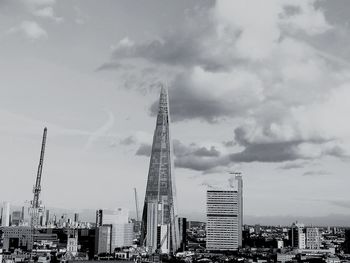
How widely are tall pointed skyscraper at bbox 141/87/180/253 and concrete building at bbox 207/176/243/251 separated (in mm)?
10296

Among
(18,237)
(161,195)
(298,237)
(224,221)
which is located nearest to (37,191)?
(18,237)

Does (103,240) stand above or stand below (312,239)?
below

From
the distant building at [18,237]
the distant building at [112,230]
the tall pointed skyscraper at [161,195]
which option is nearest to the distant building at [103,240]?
the distant building at [112,230]

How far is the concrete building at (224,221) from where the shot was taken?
79.3 m

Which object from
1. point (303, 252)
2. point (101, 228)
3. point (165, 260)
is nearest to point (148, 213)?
point (101, 228)

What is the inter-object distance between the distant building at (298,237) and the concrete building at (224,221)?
7.93m

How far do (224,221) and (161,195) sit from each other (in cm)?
1405

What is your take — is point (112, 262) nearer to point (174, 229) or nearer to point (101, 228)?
point (101, 228)

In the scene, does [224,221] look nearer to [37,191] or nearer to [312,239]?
[312,239]

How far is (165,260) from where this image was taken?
186 ft

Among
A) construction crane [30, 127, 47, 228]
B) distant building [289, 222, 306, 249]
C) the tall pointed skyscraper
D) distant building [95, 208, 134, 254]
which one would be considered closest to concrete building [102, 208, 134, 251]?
distant building [95, 208, 134, 254]

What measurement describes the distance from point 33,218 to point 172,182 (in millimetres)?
17365

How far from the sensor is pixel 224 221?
80.1 m

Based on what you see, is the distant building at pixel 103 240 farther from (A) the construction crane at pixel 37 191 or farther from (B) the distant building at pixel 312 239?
(B) the distant building at pixel 312 239
